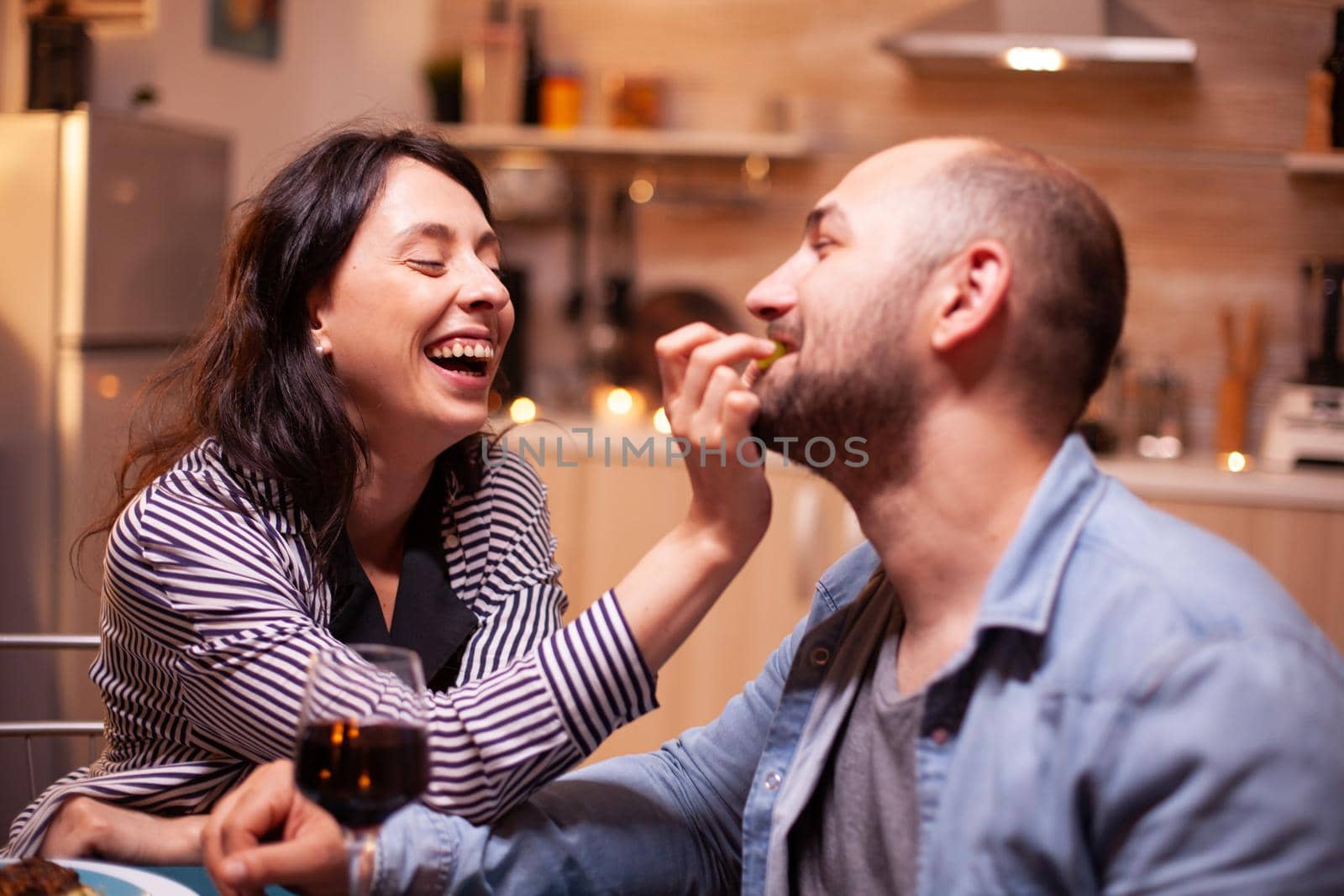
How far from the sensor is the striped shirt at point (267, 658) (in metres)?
1.06

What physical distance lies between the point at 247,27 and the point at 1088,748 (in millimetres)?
3235

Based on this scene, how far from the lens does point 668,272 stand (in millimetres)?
3873

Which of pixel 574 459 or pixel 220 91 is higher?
pixel 220 91

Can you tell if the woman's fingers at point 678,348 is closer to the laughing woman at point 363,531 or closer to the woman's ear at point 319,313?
the laughing woman at point 363,531

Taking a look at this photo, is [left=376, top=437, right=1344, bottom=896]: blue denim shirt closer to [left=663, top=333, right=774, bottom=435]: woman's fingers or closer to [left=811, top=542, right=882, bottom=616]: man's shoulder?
[left=811, top=542, right=882, bottom=616]: man's shoulder

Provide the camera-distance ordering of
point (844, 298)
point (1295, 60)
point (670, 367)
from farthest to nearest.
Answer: point (1295, 60)
point (670, 367)
point (844, 298)

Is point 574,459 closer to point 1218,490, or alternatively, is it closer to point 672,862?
point 1218,490

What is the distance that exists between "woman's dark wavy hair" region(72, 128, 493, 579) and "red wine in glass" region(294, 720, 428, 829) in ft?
1.72

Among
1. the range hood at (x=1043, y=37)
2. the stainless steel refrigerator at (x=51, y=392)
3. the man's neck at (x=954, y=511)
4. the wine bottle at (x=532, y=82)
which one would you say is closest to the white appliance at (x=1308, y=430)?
the range hood at (x=1043, y=37)

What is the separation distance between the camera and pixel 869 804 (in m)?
1.05

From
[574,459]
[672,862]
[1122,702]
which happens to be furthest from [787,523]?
[1122,702]

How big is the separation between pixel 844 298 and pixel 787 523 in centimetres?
220

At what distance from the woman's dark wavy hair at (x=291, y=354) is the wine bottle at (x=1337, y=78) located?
2.57 m

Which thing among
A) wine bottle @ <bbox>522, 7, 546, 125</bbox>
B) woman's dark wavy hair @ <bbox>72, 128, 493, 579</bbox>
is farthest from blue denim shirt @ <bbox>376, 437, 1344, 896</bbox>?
wine bottle @ <bbox>522, 7, 546, 125</bbox>
